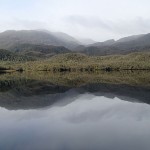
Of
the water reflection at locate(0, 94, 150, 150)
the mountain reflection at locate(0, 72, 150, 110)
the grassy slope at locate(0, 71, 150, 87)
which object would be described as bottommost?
the grassy slope at locate(0, 71, 150, 87)

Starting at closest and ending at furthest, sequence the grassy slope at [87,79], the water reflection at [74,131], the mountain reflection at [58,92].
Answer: the water reflection at [74,131] → the mountain reflection at [58,92] → the grassy slope at [87,79]

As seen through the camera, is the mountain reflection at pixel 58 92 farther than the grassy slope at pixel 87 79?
No

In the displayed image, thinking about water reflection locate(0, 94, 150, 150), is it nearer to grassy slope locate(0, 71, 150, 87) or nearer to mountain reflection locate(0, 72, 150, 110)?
mountain reflection locate(0, 72, 150, 110)

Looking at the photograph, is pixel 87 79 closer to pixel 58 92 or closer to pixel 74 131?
pixel 58 92

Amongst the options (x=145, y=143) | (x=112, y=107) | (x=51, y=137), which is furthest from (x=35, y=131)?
(x=112, y=107)

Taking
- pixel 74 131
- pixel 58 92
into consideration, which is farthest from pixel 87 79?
pixel 74 131

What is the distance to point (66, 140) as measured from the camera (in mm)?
26266

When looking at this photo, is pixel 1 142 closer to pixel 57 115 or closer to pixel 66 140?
pixel 66 140

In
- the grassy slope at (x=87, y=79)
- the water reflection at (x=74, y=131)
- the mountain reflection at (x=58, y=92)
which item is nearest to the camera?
the water reflection at (x=74, y=131)

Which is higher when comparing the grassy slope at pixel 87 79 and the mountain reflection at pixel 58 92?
the mountain reflection at pixel 58 92

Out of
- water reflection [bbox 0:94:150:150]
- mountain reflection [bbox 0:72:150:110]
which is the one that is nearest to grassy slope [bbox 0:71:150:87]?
mountain reflection [bbox 0:72:150:110]

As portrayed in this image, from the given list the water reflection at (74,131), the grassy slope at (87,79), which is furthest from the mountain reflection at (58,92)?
the water reflection at (74,131)

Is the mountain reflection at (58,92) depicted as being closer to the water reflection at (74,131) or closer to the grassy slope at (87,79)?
the grassy slope at (87,79)

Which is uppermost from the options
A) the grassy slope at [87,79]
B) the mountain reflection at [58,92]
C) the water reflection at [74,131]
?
the water reflection at [74,131]
